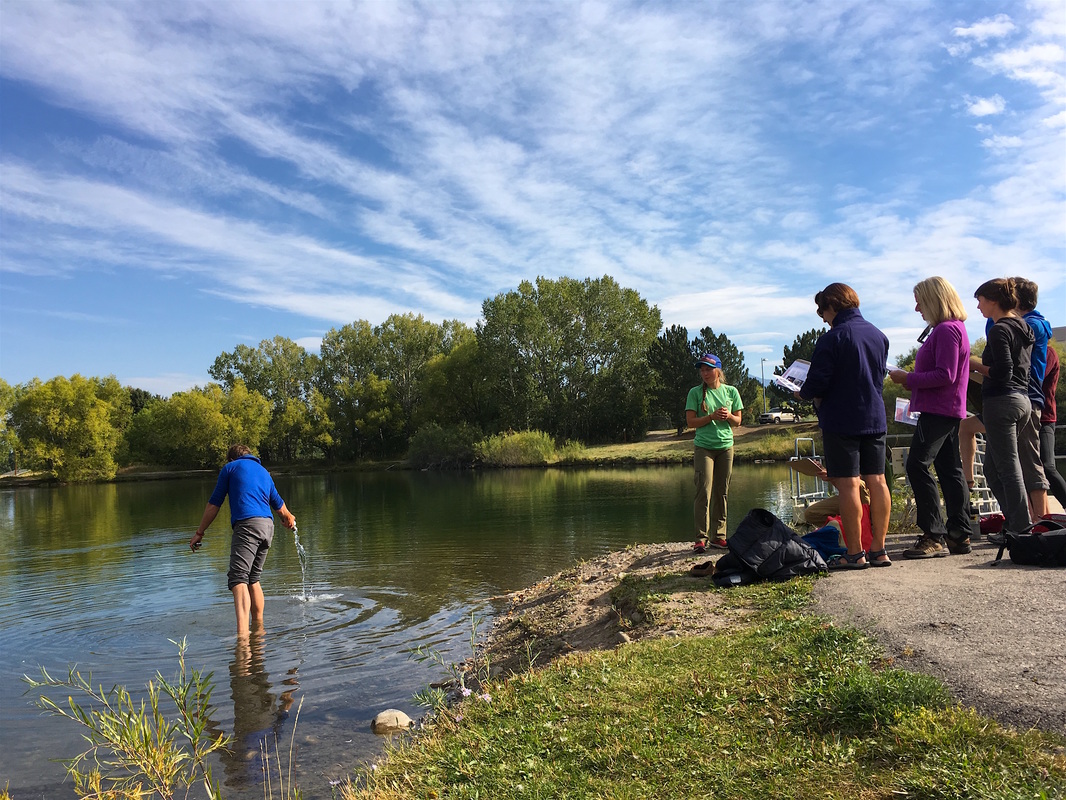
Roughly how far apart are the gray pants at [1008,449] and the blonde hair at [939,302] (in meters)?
0.81

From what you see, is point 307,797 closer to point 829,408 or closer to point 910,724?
point 910,724

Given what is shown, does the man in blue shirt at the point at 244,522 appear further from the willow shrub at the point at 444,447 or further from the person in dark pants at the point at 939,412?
the willow shrub at the point at 444,447

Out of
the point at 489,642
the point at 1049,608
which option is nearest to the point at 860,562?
the point at 1049,608

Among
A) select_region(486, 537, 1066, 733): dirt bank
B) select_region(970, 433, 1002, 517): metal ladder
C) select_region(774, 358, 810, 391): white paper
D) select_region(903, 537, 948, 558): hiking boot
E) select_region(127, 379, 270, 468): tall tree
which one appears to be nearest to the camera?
select_region(486, 537, 1066, 733): dirt bank

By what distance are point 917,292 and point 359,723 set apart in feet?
19.9

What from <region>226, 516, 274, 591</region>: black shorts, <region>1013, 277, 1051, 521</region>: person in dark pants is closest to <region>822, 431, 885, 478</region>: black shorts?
<region>1013, 277, 1051, 521</region>: person in dark pants

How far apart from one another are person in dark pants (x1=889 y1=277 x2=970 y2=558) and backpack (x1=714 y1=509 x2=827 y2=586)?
3.41 feet

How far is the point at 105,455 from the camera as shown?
63625mm

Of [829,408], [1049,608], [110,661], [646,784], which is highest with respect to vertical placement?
[829,408]

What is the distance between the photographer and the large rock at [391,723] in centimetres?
567

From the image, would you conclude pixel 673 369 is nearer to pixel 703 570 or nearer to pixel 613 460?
pixel 613 460

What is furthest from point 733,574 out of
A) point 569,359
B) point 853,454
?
point 569,359

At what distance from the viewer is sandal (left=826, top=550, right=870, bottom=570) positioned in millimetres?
6438

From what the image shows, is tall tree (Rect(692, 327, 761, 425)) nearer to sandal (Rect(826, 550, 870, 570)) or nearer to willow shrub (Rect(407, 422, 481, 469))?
willow shrub (Rect(407, 422, 481, 469))
